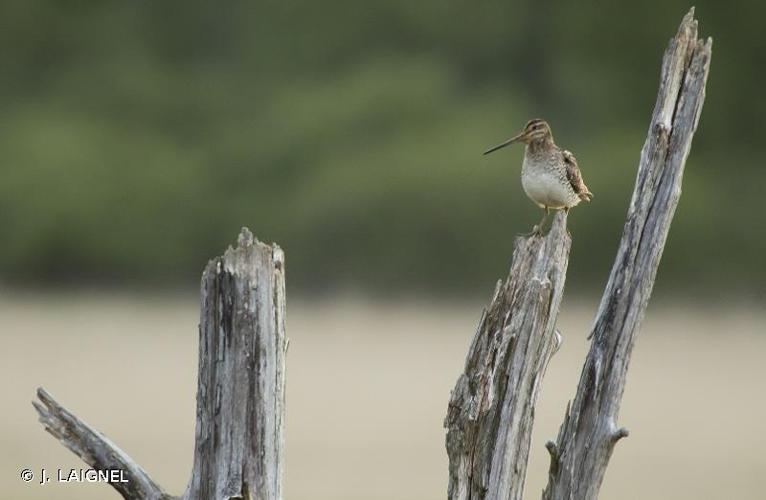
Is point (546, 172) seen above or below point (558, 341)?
above

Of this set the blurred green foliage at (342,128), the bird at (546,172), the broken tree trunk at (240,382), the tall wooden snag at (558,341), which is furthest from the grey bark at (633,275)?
the blurred green foliage at (342,128)

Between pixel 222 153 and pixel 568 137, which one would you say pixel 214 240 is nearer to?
pixel 222 153

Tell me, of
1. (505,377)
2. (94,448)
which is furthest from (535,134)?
(94,448)

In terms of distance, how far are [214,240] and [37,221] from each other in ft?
9.92

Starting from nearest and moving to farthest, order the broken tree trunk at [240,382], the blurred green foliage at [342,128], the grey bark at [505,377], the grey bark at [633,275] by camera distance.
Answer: the broken tree trunk at [240,382]
the grey bark at [505,377]
the grey bark at [633,275]
the blurred green foliage at [342,128]

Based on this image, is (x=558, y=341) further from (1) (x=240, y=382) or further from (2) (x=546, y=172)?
(2) (x=546, y=172)

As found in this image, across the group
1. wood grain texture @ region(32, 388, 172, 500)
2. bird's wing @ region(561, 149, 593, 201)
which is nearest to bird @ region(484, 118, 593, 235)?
bird's wing @ region(561, 149, 593, 201)

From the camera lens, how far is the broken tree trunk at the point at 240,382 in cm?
426

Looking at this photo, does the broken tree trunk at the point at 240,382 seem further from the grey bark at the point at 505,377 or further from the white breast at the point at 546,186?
the white breast at the point at 546,186

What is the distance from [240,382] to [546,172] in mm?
2338

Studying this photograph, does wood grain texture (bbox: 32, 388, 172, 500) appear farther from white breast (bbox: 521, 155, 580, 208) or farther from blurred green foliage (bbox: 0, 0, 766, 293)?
blurred green foliage (bbox: 0, 0, 766, 293)

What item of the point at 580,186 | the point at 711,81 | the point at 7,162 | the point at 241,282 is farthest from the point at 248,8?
the point at 241,282

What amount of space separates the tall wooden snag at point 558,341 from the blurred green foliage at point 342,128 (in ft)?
45.2

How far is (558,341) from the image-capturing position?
485 cm
